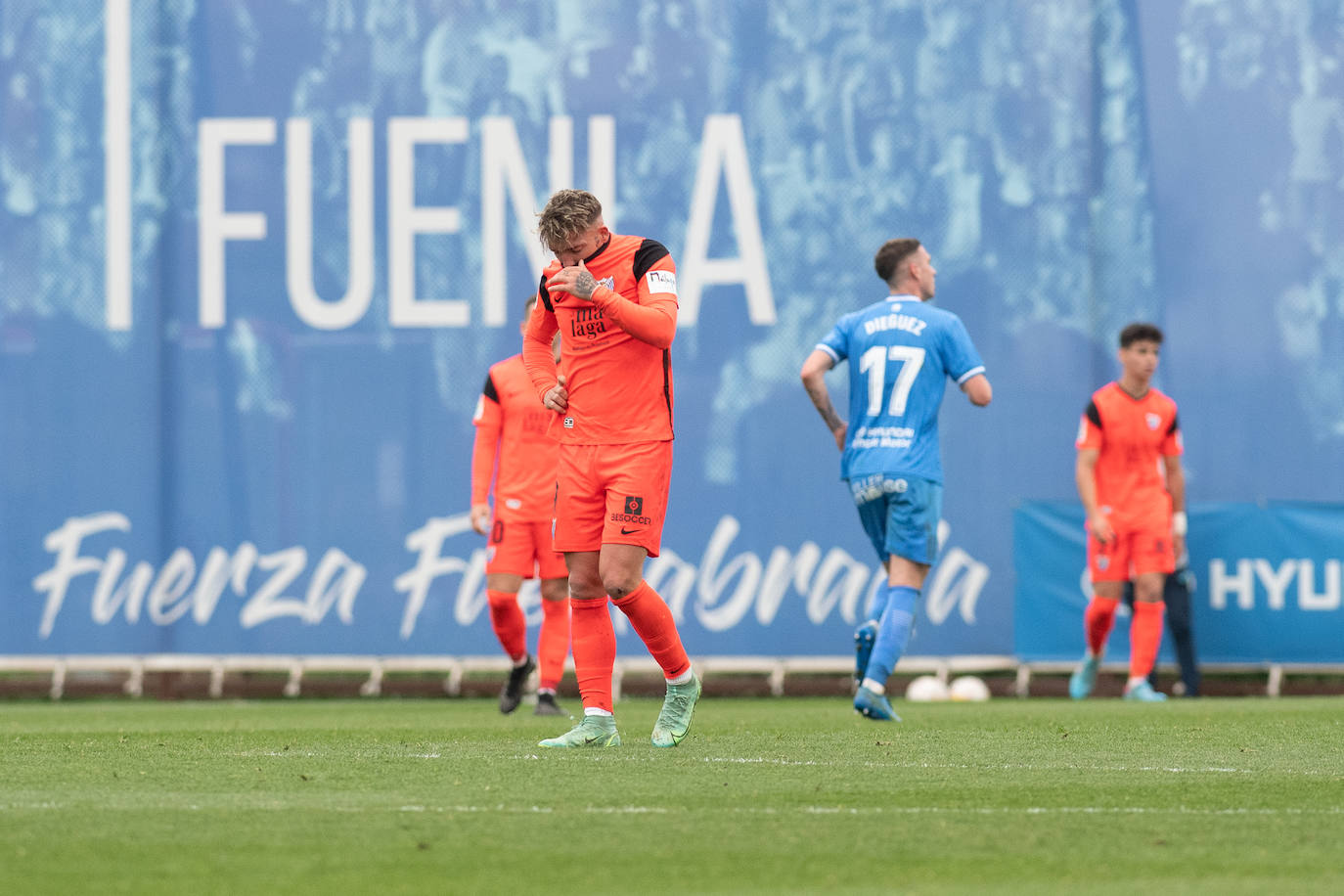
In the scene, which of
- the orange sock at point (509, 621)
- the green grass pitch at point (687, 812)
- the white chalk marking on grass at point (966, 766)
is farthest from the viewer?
the orange sock at point (509, 621)

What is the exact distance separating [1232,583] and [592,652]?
7774 millimetres

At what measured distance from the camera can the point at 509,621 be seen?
10211 mm

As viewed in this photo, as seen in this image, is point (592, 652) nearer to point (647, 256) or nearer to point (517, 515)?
point (647, 256)

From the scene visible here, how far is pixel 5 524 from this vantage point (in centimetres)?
1416

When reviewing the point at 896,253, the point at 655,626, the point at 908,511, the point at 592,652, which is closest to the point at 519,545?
the point at 908,511

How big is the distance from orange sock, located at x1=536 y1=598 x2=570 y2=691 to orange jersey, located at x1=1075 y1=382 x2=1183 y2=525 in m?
4.31

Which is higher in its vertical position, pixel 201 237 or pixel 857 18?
pixel 857 18

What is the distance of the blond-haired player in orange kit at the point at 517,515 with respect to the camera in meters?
10.1

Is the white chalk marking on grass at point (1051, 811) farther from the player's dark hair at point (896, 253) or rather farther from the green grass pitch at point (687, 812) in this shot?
the player's dark hair at point (896, 253)


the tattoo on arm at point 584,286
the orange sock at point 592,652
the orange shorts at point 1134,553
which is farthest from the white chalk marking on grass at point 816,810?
the orange shorts at point 1134,553

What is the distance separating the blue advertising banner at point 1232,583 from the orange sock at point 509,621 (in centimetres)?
467

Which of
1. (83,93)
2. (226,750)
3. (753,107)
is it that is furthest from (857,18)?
(226,750)

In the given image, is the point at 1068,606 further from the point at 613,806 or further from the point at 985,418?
the point at 613,806

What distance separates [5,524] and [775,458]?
5.88 metres
